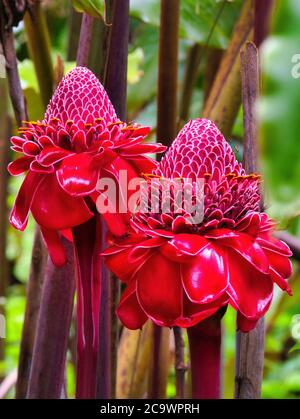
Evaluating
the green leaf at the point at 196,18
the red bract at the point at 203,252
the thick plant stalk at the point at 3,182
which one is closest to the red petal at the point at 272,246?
the red bract at the point at 203,252

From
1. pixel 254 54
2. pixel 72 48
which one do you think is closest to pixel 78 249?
pixel 254 54

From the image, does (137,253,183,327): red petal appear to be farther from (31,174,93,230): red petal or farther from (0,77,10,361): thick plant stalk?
(0,77,10,361): thick plant stalk

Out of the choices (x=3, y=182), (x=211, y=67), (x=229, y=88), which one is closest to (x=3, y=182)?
(x=3, y=182)

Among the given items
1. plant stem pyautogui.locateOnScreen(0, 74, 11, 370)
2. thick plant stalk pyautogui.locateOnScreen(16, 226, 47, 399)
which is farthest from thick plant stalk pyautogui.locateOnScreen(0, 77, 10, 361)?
thick plant stalk pyautogui.locateOnScreen(16, 226, 47, 399)

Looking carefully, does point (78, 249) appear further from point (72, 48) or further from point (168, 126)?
point (72, 48)

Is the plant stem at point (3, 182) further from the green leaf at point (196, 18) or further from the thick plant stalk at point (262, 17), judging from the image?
the thick plant stalk at point (262, 17)
